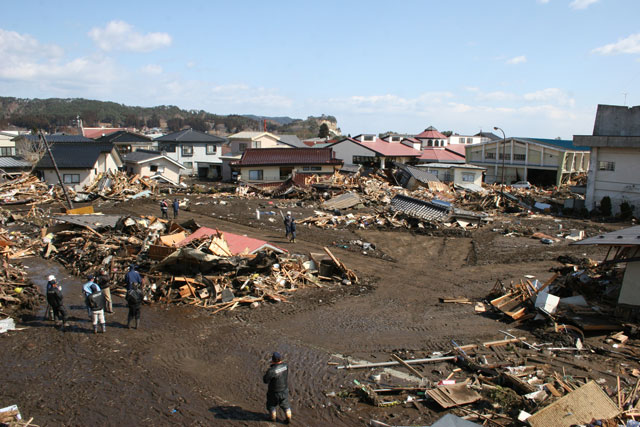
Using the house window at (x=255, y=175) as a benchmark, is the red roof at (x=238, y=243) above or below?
below

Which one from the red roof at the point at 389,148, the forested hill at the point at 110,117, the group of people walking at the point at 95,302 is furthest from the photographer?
the forested hill at the point at 110,117

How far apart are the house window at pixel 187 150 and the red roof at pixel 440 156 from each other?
27.4 m

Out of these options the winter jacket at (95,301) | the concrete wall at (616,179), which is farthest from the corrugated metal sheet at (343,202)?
the winter jacket at (95,301)

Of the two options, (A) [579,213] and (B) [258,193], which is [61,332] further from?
(A) [579,213]

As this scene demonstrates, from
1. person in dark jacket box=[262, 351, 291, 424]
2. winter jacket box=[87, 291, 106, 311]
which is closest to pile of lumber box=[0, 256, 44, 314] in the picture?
winter jacket box=[87, 291, 106, 311]

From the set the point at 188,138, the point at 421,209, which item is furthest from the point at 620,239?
the point at 188,138

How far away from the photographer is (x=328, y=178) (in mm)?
39719

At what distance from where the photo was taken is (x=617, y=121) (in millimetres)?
31891

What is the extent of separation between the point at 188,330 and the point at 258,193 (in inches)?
1052

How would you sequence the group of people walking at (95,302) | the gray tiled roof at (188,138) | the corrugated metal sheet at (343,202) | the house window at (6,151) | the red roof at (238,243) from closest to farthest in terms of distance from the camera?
the group of people walking at (95,302), the red roof at (238,243), the corrugated metal sheet at (343,202), the house window at (6,151), the gray tiled roof at (188,138)

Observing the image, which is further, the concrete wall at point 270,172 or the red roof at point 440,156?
the red roof at point 440,156

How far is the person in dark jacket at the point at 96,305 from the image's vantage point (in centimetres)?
1154

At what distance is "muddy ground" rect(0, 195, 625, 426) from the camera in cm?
852

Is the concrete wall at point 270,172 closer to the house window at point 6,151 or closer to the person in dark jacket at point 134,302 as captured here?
the house window at point 6,151
